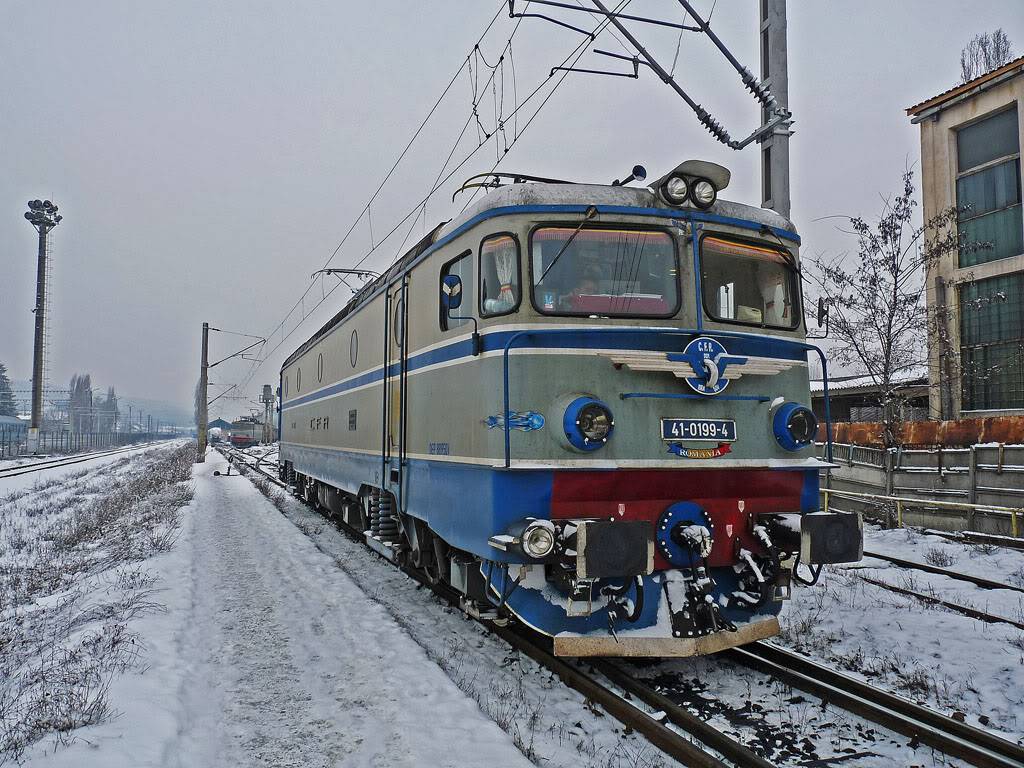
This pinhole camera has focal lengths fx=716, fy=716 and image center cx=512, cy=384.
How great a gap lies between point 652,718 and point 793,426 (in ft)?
8.58

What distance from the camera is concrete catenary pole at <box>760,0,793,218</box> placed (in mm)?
8891

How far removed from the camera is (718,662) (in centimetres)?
566

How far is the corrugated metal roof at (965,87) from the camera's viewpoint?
1622cm

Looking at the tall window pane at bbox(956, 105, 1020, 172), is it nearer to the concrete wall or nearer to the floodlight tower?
the concrete wall

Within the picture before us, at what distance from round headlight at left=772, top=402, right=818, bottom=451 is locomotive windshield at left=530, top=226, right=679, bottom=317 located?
1256 millimetres

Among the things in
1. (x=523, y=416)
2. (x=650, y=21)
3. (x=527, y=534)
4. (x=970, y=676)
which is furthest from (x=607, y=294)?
(x=650, y=21)

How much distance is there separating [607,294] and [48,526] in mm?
16823

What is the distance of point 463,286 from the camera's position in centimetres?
602

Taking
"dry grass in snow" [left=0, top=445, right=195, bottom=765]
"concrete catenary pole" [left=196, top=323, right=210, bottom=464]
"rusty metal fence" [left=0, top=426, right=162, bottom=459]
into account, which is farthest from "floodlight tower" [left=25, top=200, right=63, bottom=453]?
"dry grass in snow" [left=0, top=445, right=195, bottom=765]

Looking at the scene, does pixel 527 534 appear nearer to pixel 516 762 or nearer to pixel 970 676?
pixel 516 762

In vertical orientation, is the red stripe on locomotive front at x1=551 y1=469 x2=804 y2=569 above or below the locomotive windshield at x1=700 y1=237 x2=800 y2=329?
below

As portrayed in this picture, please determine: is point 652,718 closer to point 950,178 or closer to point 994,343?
point 994,343

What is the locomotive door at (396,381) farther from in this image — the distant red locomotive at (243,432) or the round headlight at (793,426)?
the distant red locomotive at (243,432)

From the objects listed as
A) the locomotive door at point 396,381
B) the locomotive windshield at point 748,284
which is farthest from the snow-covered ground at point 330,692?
the locomotive windshield at point 748,284
